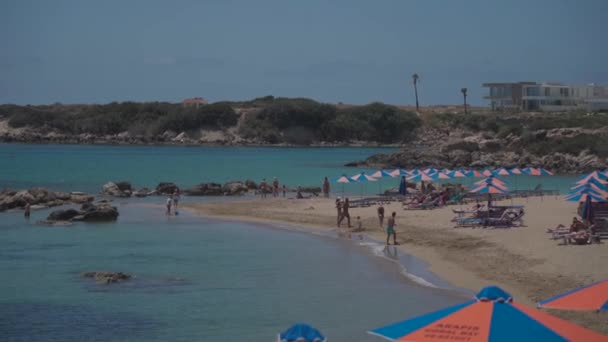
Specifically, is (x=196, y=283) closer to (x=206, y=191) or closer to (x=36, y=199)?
(x=36, y=199)

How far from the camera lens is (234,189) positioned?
49.5 metres

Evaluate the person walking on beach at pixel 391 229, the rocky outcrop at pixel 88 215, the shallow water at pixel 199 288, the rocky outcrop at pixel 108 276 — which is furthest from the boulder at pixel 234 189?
the rocky outcrop at pixel 108 276

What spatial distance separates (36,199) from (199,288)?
2482 centimetres

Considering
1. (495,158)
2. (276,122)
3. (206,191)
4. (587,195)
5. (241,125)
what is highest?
(276,122)

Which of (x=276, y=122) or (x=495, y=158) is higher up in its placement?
(x=276, y=122)

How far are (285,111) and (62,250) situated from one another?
114097 mm

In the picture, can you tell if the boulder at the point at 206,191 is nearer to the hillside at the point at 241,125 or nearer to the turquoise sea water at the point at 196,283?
the turquoise sea water at the point at 196,283

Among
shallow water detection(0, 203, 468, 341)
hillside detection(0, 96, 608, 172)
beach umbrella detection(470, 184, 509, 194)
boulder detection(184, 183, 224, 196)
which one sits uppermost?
hillside detection(0, 96, 608, 172)

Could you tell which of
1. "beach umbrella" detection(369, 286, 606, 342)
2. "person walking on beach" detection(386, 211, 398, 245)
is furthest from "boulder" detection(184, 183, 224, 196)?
"beach umbrella" detection(369, 286, 606, 342)

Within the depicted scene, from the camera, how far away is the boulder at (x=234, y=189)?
1940 inches

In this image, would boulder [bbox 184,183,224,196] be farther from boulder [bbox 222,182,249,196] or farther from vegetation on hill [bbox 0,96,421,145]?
vegetation on hill [bbox 0,96,421,145]

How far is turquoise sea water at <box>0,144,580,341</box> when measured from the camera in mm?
16766

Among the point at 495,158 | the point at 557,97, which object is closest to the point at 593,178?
the point at 495,158

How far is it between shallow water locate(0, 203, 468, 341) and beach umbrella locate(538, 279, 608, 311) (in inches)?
227
